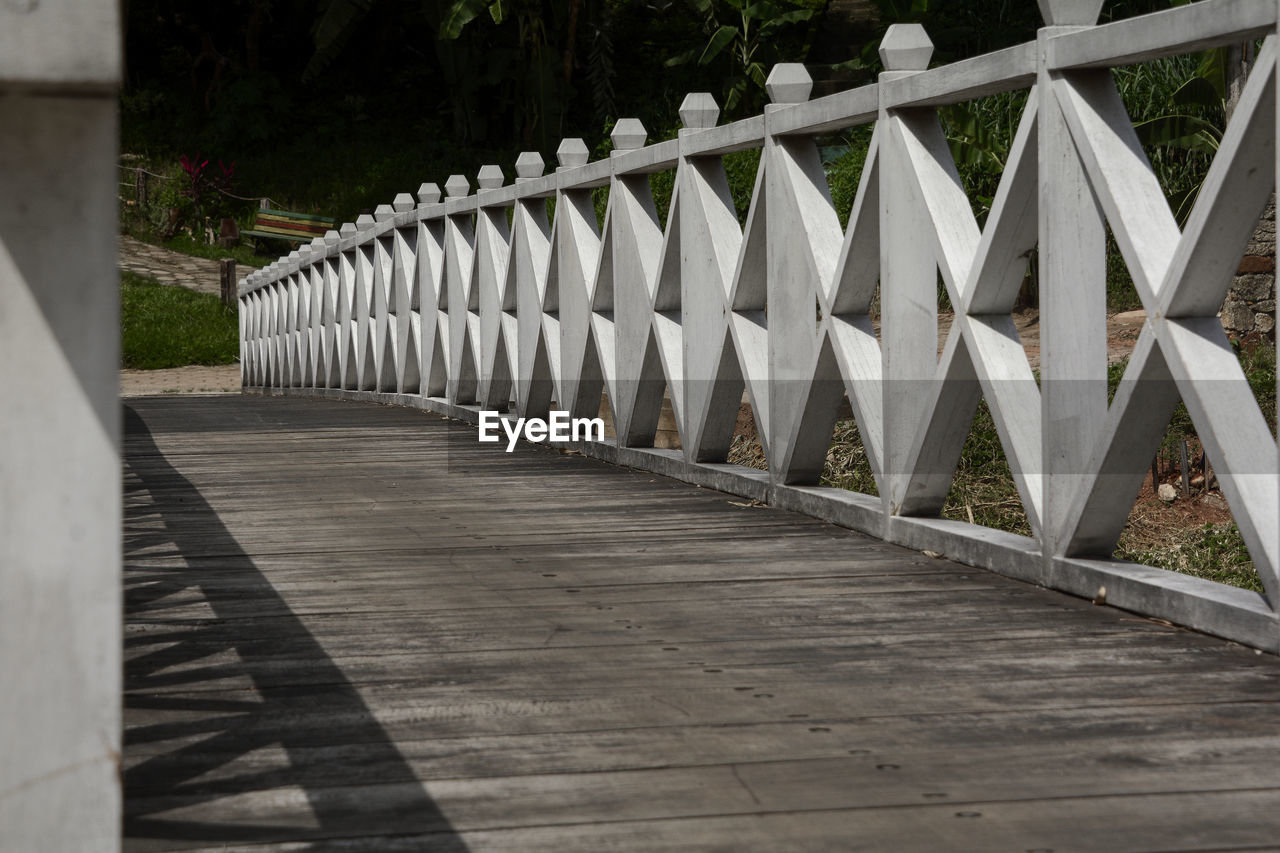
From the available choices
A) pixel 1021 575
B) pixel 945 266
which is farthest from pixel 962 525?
pixel 945 266

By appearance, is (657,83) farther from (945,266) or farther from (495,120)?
(945,266)

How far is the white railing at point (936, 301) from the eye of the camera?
8.64ft

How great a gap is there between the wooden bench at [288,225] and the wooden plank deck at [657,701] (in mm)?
21780

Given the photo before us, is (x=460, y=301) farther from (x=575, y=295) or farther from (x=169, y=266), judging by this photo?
(x=169, y=266)

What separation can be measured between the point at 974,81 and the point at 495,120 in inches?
1016

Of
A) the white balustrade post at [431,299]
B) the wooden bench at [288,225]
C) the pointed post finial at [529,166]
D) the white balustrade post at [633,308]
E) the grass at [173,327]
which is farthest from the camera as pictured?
the wooden bench at [288,225]

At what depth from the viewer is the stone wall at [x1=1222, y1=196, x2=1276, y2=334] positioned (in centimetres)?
1059

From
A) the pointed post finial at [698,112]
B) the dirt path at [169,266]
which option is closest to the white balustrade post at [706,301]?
the pointed post finial at [698,112]

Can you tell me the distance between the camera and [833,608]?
2.99 m

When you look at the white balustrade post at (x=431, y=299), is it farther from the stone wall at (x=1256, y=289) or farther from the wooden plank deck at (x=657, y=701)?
the stone wall at (x=1256, y=289)

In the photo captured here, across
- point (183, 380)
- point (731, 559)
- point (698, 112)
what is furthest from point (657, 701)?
point (183, 380)

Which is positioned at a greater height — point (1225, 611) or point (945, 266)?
point (945, 266)

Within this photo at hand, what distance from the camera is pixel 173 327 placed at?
22.3 m

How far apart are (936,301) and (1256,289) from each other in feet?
26.3
